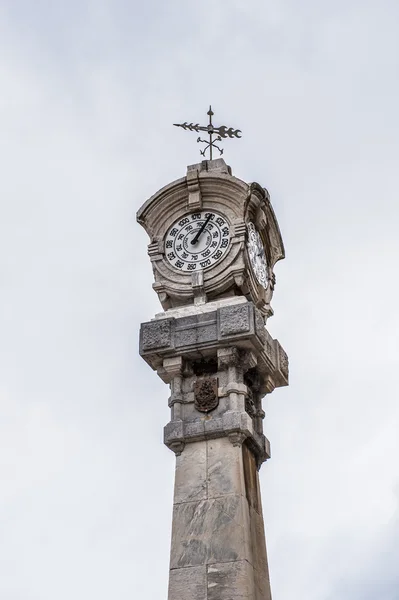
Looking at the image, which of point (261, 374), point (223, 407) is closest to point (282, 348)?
point (261, 374)

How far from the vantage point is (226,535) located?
16719 millimetres

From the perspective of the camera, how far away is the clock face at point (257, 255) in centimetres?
1964

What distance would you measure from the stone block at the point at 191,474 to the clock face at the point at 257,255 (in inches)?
146

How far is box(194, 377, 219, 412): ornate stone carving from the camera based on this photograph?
17975mm

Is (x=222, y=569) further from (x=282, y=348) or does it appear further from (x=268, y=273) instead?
(x=268, y=273)

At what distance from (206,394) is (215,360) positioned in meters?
0.71

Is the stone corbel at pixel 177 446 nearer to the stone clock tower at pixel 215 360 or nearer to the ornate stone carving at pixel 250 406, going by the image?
the stone clock tower at pixel 215 360

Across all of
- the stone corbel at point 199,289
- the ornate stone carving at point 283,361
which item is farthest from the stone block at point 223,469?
the stone corbel at point 199,289

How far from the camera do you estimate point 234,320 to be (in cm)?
1814

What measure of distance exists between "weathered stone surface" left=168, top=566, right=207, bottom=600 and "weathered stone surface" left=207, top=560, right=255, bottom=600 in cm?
11

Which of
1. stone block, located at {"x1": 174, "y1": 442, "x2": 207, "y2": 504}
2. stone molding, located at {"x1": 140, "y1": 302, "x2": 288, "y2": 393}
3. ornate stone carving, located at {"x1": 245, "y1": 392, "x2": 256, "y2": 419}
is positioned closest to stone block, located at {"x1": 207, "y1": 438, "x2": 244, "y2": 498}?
stone block, located at {"x1": 174, "y1": 442, "x2": 207, "y2": 504}

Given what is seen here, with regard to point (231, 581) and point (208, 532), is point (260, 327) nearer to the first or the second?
point (208, 532)

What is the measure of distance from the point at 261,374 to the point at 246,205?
306cm

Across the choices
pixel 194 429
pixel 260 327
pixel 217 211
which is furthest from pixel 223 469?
pixel 217 211
